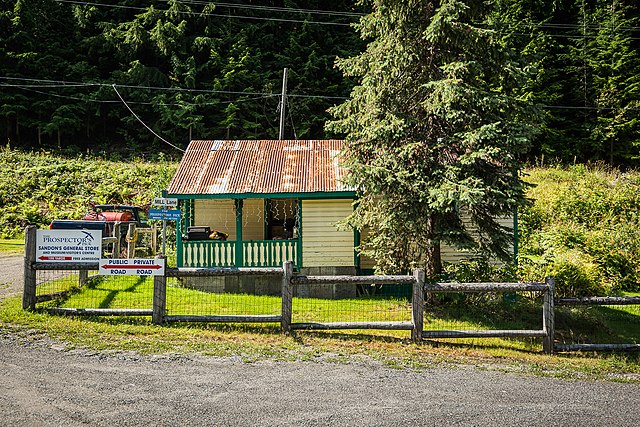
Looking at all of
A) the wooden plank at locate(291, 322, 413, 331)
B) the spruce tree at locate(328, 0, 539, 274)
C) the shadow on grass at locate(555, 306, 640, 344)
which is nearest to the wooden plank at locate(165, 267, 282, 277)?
the wooden plank at locate(291, 322, 413, 331)

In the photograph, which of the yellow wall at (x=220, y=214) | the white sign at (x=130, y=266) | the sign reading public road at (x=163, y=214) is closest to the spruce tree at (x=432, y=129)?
the sign reading public road at (x=163, y=214)

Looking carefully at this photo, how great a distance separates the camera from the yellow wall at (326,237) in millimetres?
14336

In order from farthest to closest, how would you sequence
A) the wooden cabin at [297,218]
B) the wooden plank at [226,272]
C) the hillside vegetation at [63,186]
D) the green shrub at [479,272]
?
the hillside vegetation at [63,186] < the wooden cabin at [297,218] < the green shrub at [479,272] < the wooden plank at [226,272]

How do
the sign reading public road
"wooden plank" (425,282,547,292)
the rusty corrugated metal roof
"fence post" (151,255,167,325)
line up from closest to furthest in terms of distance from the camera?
"wooden plank" (425,282,547,292) < "fence post" (151,255,167,325) < the sign reading public road < the rusty corrugated metal roof

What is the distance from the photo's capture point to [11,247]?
19922 millimetres

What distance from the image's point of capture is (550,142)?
118 feet

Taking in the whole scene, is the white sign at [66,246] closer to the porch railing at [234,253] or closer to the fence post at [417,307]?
the porch railing at [234,253]

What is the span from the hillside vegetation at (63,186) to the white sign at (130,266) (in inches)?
605

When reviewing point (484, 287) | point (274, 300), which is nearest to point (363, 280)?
point (484, 287)

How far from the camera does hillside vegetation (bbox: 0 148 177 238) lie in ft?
79.9

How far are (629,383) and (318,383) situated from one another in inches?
179

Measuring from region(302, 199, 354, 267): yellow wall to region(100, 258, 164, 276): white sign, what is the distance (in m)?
5.29

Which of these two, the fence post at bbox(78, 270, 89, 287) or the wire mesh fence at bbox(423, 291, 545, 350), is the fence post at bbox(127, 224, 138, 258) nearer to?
the fence post at bbox(78, 270, 89, 287)

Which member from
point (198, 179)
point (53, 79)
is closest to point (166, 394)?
point (198, 179)
